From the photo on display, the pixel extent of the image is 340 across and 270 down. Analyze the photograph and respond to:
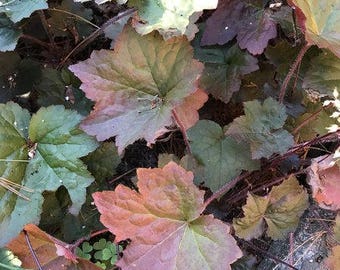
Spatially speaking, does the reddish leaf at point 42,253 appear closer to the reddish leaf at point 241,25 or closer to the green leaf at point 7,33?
the green leaf at point 7,33

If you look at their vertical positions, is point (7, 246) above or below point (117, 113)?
below

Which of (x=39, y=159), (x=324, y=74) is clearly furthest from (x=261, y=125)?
(x=39, y=159)

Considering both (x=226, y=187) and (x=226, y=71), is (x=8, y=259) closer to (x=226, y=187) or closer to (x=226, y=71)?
(x=226, y=187)

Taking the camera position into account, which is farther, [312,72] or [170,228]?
[312,72]

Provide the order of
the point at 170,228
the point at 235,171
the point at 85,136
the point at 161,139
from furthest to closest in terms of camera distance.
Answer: the point at 161,139
the point at 235,171
the point at 85,136
the point at 170,228

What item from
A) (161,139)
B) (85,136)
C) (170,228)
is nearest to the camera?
(170,228)

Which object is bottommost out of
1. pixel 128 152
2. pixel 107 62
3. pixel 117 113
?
pixel 128 152

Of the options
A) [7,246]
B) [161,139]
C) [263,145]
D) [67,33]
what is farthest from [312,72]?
[7,246]

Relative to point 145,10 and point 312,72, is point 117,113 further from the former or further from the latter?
point 312,72
